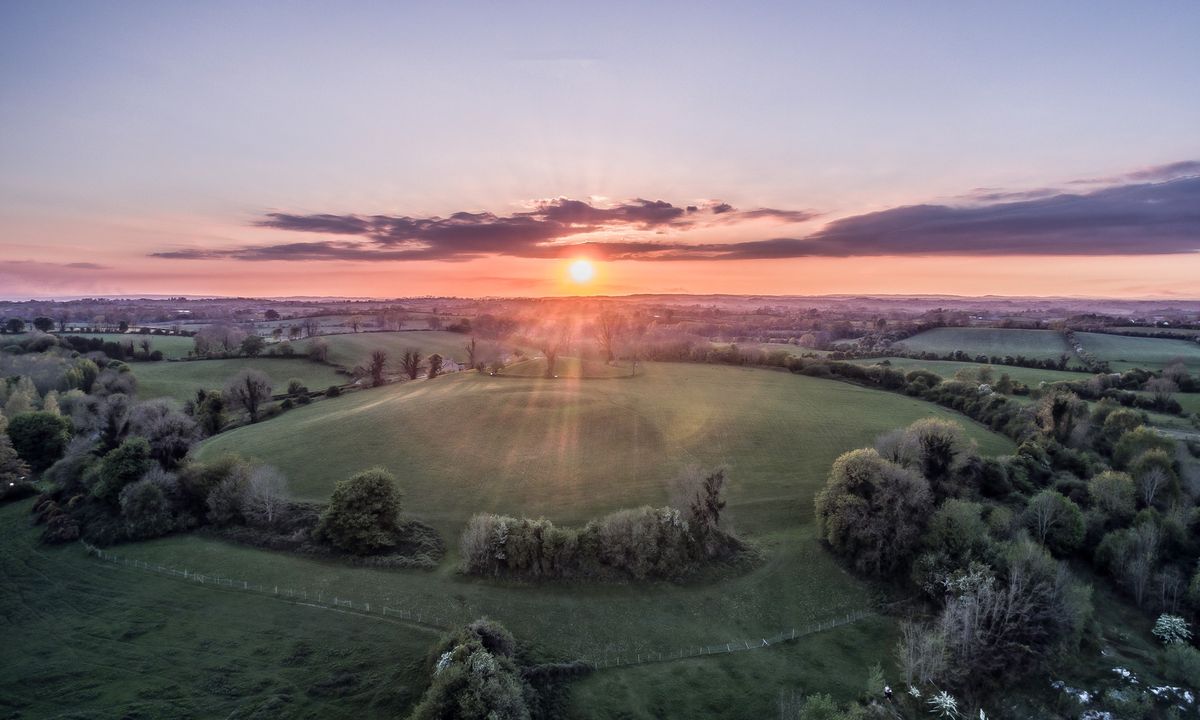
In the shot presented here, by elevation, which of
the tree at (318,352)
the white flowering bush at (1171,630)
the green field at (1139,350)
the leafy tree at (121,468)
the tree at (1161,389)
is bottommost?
the white flowering bush at (1171,630)

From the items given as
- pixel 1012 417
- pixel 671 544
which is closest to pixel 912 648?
pixel 671 544

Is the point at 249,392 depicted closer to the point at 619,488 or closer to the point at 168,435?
the point at 168,435

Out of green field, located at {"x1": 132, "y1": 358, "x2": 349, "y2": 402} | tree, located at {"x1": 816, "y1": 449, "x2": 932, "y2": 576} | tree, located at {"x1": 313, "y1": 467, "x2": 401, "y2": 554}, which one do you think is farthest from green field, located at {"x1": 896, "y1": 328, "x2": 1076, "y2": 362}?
green field, located at {"x1": 132, "y1": 358, "x2": 349, "y2": 402}

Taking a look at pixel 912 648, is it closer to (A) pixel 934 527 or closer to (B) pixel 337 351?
(A) pixel 934 527

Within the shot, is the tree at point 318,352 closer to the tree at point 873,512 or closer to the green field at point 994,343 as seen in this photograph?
the tree at point 873,512

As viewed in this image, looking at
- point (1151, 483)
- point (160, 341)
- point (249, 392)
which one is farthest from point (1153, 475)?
point (160, 341)

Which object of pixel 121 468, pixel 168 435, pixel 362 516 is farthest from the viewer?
pixel 168 435

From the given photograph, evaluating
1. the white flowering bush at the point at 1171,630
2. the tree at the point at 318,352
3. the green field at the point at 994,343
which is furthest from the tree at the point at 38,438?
the green field at the point at 994,343
